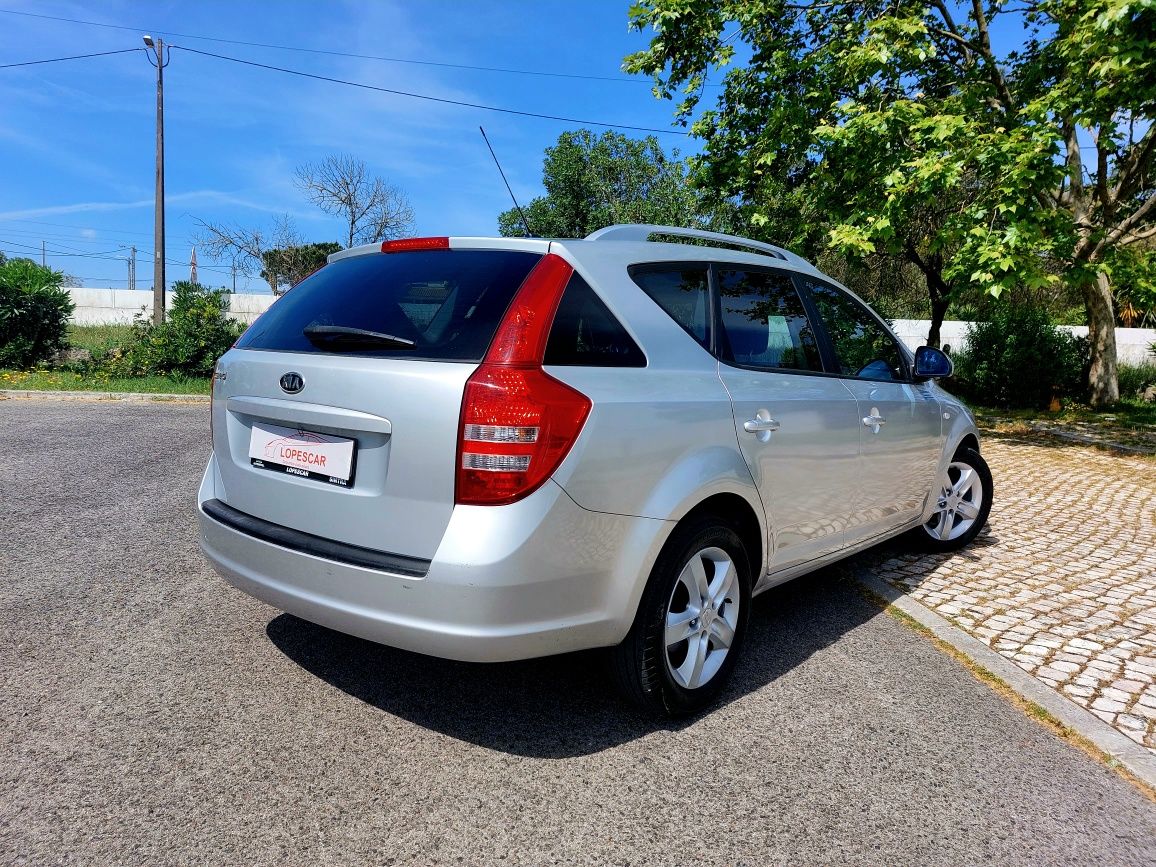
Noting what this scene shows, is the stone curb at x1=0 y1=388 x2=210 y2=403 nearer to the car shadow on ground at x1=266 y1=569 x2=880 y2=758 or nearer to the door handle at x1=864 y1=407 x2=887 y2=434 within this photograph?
the car shadow on ground at x1=266 y1=569 x2=880 y2=758

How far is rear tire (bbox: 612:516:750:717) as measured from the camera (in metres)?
2.70

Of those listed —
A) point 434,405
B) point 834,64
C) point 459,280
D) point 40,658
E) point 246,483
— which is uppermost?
point 834,64

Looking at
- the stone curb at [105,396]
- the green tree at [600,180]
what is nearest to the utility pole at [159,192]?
the stone curb at [105,396]

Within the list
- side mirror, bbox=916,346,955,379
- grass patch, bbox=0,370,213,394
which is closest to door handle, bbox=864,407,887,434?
side mirror, bbox=916,346,955,379

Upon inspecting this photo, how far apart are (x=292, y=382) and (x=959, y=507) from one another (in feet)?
15.1

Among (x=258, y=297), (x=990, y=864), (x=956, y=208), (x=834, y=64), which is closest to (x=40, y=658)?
(x=990, y=864)

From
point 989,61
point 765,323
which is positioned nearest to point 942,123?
point 989,61

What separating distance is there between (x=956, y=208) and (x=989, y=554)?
12244 mm

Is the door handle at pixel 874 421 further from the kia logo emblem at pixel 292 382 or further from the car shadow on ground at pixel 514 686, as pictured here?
the kia logo emblem at pixel 292 382

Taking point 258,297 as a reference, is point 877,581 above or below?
below

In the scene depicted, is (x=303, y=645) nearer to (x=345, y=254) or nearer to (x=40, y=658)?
(x=40, y=658)

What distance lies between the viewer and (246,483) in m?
2.86

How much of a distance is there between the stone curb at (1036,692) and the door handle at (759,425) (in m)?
1.57

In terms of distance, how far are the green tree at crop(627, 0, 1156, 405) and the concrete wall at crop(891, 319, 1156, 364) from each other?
777cm
